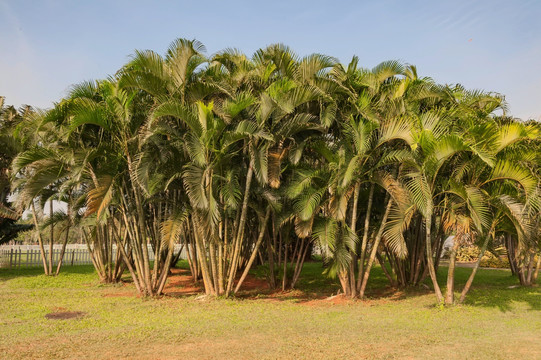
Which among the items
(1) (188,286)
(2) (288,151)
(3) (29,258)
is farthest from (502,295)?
(3) (29,258)

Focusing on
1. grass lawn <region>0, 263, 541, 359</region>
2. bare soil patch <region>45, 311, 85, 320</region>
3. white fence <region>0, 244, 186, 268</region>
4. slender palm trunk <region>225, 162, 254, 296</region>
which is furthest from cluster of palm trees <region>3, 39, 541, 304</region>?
white fence <region>0, 244, 186, 268</region>

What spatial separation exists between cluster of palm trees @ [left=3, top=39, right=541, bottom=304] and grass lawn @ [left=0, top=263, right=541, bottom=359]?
3.41ft

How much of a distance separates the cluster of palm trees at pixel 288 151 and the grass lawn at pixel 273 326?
1040mm

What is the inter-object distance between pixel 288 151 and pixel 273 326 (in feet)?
15.3

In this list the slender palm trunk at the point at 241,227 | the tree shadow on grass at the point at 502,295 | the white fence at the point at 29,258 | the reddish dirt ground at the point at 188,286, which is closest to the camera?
the tree shadow on grass at the point at 502,295

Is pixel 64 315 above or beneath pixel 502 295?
above

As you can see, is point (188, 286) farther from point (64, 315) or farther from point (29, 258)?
point (29, 258)

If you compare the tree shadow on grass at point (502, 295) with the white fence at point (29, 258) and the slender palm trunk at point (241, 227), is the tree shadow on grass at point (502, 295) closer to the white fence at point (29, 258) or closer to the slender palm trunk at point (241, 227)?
the slender palm trunk at point (241, 227)

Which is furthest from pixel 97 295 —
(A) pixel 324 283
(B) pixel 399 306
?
(B) pixel 399 306

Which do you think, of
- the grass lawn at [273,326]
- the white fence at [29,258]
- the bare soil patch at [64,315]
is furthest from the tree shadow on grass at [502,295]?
the white fence at [29,258]

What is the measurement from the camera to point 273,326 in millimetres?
8328

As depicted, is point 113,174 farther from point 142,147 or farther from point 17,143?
point 17,143

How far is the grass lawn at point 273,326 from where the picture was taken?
6.59 meters

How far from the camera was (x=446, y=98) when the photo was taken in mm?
11172
